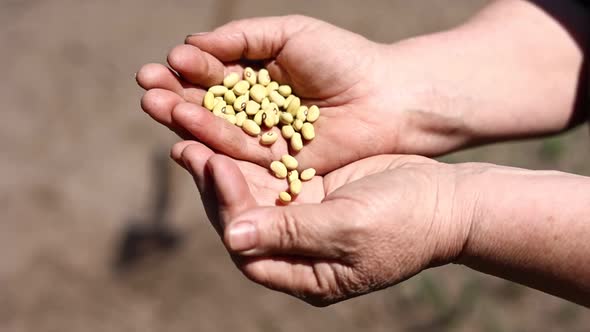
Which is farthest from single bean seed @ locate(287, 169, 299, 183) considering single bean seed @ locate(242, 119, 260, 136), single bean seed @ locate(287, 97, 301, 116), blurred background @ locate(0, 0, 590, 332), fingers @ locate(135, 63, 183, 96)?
blurred background @ locate(0, 0, 590, 332)

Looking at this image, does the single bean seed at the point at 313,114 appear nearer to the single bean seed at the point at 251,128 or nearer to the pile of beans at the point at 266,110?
the pile of beans at the point at 266,110

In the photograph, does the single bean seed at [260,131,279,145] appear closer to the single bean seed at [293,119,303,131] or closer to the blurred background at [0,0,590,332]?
the single bean seed at [293,119,303,131]

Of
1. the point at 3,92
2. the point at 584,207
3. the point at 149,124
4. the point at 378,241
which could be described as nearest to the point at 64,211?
the point at 149,124

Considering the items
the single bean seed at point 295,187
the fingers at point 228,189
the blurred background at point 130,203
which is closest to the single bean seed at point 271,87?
the single bean seed at point 295,187

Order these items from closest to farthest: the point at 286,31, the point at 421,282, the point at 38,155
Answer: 1. the point at 286,31
2. the point at 421,282
3. the point at 38,155

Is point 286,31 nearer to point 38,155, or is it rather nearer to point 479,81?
point 479,81

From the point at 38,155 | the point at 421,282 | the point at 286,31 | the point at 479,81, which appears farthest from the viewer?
the point at 38,155
